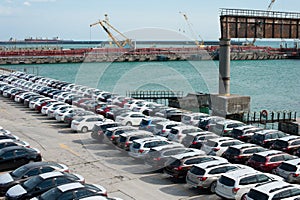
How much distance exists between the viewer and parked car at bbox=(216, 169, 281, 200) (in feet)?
45.9

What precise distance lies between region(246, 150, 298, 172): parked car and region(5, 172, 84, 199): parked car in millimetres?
6936

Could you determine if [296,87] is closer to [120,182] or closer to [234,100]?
[234,100]

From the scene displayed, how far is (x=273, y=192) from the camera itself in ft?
42.7

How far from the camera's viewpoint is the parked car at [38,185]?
44.9ft

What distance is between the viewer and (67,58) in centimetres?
13638

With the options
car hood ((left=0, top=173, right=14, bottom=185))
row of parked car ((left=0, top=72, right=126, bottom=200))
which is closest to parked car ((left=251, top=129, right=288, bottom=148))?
row of parked car ((left=0, top=72, right=126, bottom=200))

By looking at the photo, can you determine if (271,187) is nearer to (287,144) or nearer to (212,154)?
(212,154)

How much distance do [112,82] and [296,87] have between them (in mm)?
37129

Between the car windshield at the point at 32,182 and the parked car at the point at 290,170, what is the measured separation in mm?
8578

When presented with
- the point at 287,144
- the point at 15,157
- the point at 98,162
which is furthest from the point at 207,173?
the point at 15,157

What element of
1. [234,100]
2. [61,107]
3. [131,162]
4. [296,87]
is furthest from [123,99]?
[296,87]

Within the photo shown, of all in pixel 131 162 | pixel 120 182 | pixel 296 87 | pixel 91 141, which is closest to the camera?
pixel 120 182

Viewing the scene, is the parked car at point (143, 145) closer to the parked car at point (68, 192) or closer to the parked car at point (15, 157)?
the parked car at point (15, 157)

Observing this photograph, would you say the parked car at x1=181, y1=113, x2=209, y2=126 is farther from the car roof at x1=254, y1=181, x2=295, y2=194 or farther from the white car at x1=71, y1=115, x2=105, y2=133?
the car roof at x1=254, y1=181, x2=295, y2=194
